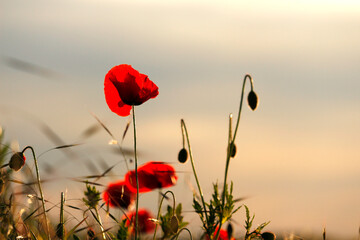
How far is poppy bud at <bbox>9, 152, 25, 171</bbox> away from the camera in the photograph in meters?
1.94

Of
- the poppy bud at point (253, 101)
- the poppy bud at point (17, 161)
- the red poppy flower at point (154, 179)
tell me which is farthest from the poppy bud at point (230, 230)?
the poppy bud at point (17, 161)

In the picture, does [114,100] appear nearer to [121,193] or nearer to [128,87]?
[128,87]

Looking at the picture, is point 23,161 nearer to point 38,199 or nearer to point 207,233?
point 38,199

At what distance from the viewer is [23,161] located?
1958 millimetres

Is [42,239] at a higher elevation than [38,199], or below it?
below

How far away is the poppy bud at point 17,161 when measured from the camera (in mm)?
1939

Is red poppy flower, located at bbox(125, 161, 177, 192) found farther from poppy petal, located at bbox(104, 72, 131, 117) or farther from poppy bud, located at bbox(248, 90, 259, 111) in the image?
poppy bud, located at bbox(248, 90, 259, 111)

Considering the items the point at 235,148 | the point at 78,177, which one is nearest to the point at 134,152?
the point at 78,177

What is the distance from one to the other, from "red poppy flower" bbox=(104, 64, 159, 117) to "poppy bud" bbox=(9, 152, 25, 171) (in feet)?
1.51

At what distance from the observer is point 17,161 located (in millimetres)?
1949

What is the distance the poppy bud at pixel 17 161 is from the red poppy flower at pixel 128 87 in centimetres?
46

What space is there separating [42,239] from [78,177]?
241 millimetres

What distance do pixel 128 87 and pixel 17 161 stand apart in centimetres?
52

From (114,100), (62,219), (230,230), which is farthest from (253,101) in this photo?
(62,219)
